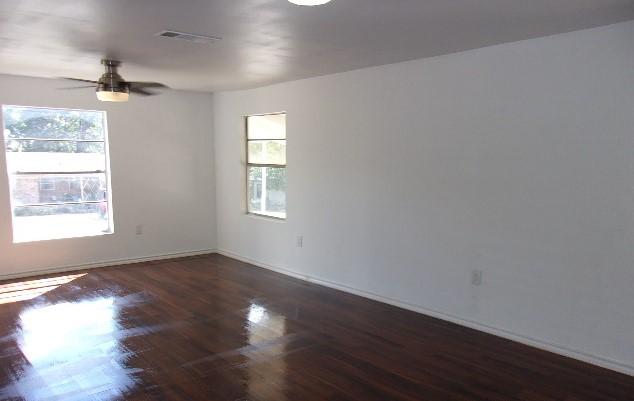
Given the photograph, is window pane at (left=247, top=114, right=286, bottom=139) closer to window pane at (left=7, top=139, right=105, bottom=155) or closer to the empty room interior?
the empty room interior

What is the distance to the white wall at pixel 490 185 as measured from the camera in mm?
3104

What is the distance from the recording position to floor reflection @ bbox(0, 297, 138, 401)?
2852 mm

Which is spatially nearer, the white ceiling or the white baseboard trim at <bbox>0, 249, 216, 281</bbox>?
the white ceiling

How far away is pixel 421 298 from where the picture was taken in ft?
14.0

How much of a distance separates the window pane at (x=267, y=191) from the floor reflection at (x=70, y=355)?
2213 millimetres

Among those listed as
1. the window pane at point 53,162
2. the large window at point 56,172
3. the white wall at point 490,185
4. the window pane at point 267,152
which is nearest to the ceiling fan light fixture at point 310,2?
the white wall at point 490,185

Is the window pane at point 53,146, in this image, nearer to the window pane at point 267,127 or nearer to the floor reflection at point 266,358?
the window pane at point 267,127

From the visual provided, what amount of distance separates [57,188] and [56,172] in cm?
19

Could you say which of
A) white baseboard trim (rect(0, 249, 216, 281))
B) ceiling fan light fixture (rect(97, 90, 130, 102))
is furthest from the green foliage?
ceiling fan light fixture (rect(97, 90, 130, 102))

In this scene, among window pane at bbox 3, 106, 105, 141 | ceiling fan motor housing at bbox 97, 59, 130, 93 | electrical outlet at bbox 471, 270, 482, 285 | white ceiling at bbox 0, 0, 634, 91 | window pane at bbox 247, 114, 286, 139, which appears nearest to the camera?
white ceiling at bbox 0, 0, 634, 91

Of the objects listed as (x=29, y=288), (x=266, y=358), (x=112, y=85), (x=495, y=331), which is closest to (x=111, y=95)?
(x=112, y=85)

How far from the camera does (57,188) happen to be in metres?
5.74

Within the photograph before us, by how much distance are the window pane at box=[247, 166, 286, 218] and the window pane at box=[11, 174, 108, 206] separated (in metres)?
1.83

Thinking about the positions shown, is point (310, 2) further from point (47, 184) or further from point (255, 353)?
point (47, 184)
